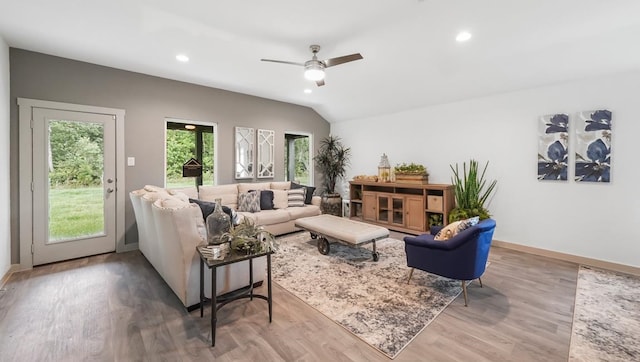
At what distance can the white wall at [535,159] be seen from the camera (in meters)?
3.57

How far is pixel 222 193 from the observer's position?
16.7ft

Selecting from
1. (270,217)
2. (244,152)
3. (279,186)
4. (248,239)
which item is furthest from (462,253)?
(244,152)

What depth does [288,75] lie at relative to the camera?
4.73m

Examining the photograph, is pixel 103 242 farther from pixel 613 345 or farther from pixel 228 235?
pixel 613 345

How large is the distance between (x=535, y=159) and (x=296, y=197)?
415 centimetres

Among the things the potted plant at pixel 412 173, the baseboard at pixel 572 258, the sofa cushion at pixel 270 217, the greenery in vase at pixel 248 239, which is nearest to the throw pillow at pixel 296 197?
the sofa cushion at pixel 270 217

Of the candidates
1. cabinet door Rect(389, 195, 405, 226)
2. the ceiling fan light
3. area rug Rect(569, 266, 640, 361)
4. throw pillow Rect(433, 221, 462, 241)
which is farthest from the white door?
area rug Rect(569, 266, 640, 361)

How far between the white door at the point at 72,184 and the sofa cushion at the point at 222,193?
132cm

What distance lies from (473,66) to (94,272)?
5.94 m

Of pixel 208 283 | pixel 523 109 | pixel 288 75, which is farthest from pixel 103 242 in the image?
pixel 523 109

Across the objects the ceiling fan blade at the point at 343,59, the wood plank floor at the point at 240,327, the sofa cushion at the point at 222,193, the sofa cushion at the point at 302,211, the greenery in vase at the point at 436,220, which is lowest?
the wood plank floor at the point at 240,327

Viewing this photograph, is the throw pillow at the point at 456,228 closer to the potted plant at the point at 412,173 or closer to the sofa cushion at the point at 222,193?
the potted plant at the point at 412,173

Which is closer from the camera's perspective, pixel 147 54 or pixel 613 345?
pixel 613 345

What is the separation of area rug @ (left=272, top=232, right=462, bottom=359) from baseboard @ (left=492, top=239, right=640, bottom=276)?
6.17 feet
